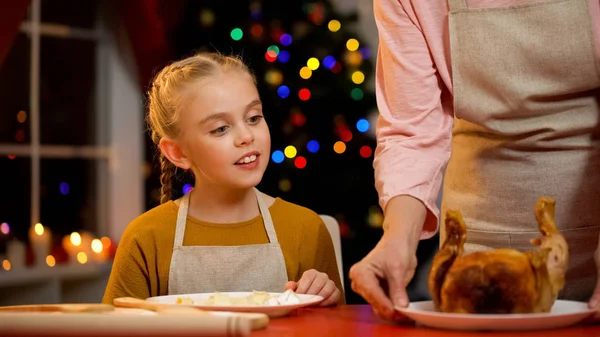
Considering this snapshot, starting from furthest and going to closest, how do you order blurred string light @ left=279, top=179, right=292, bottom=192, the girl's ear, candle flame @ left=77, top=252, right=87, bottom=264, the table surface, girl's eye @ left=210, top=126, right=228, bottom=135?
candle flame @ left=77, top=252, right=87, bottom=264, blurred string light @ left=279, top=179, right=292, bottom=192, the girl's ear, girl's eye @ left=210, top=126, right=228, bottom=135, the table surface

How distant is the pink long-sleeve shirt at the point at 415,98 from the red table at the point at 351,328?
0.19m

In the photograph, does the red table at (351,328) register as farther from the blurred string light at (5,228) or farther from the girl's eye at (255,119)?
the blurred string light at (5,228)

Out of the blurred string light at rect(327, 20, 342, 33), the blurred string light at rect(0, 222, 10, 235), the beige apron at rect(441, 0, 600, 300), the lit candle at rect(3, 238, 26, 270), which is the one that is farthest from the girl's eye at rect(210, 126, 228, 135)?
the blurred string light at rect(0, 222, 10, 235)

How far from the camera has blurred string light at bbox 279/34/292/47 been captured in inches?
161

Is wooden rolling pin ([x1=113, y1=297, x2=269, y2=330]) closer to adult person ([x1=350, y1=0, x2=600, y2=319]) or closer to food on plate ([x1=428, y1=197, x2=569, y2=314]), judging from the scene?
food on plate ([x1=428, y1=197, x2=569, y2=314])

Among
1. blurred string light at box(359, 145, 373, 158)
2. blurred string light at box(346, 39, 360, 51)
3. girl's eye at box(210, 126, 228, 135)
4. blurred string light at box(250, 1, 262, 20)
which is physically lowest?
blurred string light at box(359, 145, 373, 158)

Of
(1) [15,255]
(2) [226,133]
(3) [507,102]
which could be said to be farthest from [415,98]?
(1) [15,255]

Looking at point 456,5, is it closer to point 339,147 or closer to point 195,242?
point 195,242

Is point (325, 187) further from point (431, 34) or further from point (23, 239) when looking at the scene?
point (431, 34)

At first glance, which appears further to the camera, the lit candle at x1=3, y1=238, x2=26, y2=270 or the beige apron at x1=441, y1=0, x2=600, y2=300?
the lit candle at x1=3, y1=238, x2=26, y2=270

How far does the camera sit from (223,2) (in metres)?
4.18

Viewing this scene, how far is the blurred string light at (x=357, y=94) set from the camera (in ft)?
13.2

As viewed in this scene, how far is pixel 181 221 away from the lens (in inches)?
74.0

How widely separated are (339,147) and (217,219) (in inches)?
83.9
